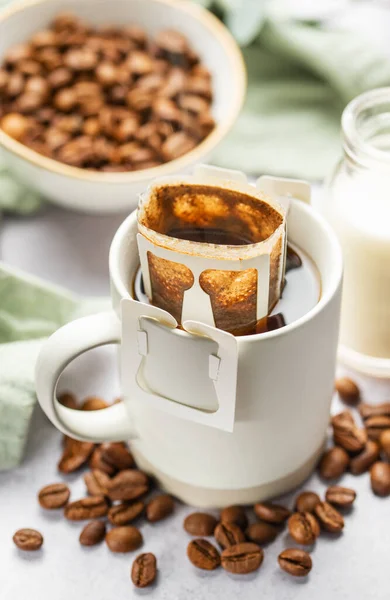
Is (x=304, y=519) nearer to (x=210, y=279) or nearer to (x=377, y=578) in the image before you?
(x=377, y=578)

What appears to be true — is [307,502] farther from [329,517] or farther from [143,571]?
[143,571]

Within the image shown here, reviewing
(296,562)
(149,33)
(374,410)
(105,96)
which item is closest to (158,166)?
(105,96)

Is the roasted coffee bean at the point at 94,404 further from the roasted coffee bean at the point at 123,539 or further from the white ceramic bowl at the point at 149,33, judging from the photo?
the white ceramic bowl at the point at 149,33

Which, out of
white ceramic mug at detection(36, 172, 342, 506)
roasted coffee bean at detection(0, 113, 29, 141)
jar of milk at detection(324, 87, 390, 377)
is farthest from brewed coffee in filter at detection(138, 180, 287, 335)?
roasted coffee bean at detection(0, 113, 29, 141)

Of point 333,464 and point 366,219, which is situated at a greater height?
point 366,219

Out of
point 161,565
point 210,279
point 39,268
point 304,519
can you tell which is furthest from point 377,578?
point 39,268

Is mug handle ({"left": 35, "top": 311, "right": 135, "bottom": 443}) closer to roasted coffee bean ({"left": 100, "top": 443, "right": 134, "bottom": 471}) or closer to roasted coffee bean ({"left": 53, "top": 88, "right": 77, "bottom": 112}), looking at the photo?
roasted coffee bean ({"left": 100, "top": 443, "right": 134, "bottom": 471})

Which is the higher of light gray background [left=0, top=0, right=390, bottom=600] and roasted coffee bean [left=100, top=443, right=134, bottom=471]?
roasted coffee bean [left=100, top=443, right=134, bottom=471]
